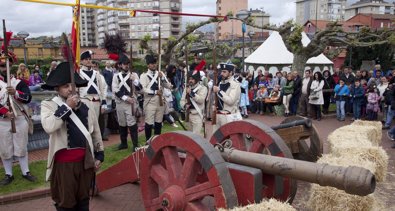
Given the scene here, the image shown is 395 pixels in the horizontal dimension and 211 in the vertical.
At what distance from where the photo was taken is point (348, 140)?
6125 millimetres

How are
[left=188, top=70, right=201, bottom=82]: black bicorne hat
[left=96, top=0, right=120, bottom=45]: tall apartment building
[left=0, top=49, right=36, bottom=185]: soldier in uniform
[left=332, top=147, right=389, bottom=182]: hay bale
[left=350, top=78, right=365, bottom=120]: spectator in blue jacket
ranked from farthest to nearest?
1. [left=96, top=0, right=120, bottom=45]: tall apartment building
2. [left=350, top=78, right=365, bottom=120]: spectator in blue jacket
3. [left=188, top=70, right=201, bottom=82]: black bicorne hat
4. [left=0, top=49, right=36, bottom=185]: soldier in uniform
5. [left=332, top=147, right=389, bottom=182]: hay bale

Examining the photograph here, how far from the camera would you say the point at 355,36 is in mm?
15453

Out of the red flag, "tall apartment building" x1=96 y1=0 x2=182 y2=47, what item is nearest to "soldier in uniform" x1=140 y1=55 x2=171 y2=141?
the red flag

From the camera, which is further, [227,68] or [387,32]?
[387,32]

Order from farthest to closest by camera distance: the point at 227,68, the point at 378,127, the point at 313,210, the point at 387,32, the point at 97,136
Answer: the point at 387,32 → the point at 378,127 → the point at 227,68 → the point at 313,210 → the point at 97,136

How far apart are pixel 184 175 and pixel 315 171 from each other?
1190 millimetres

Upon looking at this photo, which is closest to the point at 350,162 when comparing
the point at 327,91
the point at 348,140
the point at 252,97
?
the point at 348,140

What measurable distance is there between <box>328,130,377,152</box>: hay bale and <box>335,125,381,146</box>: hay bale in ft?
0.34

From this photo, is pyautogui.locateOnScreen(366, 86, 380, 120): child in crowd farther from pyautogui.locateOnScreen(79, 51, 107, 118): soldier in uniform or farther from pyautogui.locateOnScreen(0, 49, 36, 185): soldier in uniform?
pyautogui.locateOnScreen(0, 49, 36, 185): soldier in uniform

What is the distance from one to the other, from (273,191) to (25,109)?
4108 millimetres

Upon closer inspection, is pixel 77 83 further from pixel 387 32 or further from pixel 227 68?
pixel 387 32

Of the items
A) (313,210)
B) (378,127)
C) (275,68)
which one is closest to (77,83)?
(313,210)

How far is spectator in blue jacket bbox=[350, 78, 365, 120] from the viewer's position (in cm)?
1183

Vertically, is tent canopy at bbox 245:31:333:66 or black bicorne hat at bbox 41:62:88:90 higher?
tent canopy at bbox 245:31:333:66
